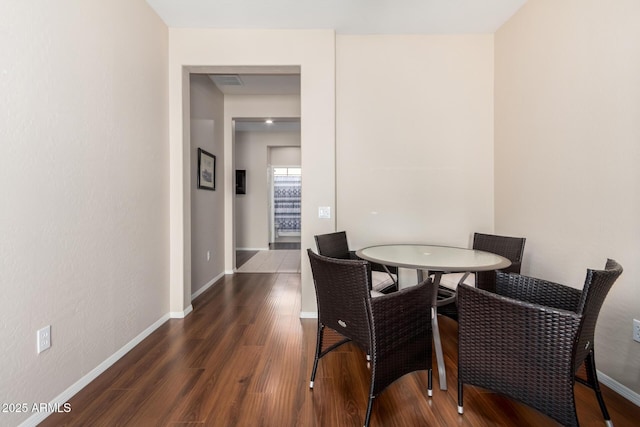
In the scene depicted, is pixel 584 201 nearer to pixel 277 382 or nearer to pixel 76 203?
pixel 277 382

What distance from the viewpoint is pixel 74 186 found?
5.11 feet

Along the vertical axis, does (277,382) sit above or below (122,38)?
below

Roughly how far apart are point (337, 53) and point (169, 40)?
5.24 feet

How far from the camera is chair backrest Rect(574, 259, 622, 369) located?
106cm

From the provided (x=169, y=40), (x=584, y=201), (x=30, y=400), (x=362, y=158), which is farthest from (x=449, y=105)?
(x=30, y=400)

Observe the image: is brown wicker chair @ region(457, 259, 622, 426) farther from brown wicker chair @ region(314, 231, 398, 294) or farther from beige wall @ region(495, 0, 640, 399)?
brown wicker chair @ region(314, 231, 398, 294)

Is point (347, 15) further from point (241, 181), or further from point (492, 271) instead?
point (241, 181)

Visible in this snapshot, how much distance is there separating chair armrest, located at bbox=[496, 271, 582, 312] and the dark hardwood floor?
589 mm

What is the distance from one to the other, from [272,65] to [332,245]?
1.79m

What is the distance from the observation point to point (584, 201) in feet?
5.80

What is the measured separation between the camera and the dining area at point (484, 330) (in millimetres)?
1042

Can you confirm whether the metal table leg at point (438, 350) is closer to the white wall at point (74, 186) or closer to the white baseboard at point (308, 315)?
the white baseboard at point (308, 315)

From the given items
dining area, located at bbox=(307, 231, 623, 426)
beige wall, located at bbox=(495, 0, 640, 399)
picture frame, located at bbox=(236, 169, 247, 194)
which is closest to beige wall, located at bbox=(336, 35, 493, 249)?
beige wall, located at bbox=(495, 0, 640, 399)

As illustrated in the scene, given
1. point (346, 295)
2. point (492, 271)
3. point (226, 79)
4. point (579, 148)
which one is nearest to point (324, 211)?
point (346, 295)
